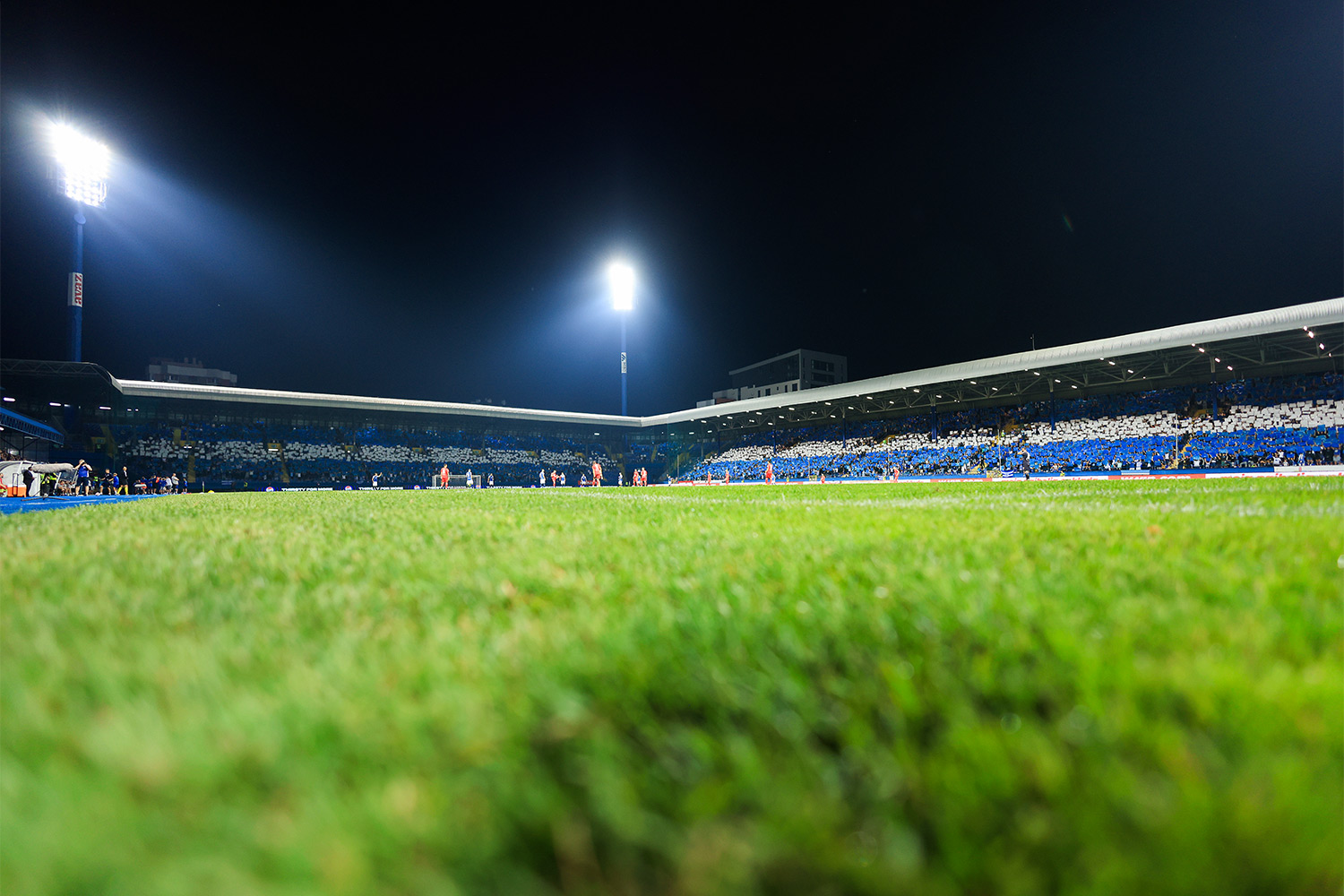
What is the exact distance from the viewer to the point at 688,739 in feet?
2.62

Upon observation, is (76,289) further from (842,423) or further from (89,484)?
(842,423)

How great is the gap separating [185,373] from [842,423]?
73.3 m

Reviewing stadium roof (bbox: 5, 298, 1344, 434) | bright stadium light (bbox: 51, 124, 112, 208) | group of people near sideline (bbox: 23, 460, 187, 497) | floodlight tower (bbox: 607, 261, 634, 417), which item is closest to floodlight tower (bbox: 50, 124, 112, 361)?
bright stadium light (bbox: 51, 124, 112, 208)

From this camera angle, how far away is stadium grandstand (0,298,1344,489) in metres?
23.8

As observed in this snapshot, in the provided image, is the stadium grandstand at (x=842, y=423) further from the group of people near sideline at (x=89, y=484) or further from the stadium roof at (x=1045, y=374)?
the group of people near sideline at (x=89, y=484)

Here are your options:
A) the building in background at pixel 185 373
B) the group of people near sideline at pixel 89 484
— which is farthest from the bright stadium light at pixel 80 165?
the building in background at pixel 185 373

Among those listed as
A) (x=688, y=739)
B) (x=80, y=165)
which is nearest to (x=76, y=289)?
(x=80, y=165)

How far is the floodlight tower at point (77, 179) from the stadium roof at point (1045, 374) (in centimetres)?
806

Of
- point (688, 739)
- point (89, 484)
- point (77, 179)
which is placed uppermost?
point (77, 179)

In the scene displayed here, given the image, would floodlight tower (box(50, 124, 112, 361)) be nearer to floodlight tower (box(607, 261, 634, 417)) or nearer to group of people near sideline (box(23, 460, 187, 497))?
group of people near sideline (box(23, 460, 187, 497))

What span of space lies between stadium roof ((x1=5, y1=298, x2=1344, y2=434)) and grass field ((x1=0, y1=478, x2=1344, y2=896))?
27623 mm

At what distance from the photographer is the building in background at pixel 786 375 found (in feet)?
255

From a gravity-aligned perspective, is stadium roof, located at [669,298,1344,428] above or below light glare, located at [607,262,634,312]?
below

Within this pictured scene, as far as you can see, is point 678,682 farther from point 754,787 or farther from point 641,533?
point 641,533
